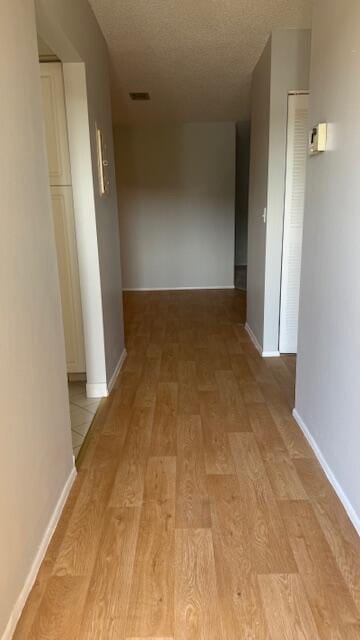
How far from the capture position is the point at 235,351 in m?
3.85

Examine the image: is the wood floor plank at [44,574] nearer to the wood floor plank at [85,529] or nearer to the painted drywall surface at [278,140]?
the wood floor plank at [85,529]

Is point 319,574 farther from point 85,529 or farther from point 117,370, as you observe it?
point 117,370

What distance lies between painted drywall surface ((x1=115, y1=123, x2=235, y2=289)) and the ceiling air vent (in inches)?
59.1

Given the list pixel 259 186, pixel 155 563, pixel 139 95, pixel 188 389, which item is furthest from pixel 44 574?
pixel 139 95

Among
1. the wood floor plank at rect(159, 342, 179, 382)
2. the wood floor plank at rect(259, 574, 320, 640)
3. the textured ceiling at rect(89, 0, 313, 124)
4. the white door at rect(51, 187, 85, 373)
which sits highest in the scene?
the textured ceiling at rect(89, 0, 313, 124)

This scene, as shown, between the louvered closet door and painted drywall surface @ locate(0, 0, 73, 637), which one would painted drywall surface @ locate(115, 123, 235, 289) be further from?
painted drywall surface @ locate(0, 0, 73, 637)

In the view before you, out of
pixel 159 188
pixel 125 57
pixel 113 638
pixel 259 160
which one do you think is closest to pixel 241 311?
pixel 259 160

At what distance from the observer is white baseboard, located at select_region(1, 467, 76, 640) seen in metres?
1.29

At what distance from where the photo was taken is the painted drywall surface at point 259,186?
3431 mm

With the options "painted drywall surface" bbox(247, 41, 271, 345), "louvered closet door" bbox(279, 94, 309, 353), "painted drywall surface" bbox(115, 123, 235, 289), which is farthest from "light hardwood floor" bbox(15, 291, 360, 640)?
"painted drywall surface" bbox(115, 123, 235, 289)

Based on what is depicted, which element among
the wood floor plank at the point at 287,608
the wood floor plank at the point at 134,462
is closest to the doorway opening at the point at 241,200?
the wood floor plank at the point at 134,462

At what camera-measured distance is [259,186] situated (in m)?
3.77

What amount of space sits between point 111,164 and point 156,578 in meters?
2.83

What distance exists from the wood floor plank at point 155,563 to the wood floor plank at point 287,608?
0.30 meters
